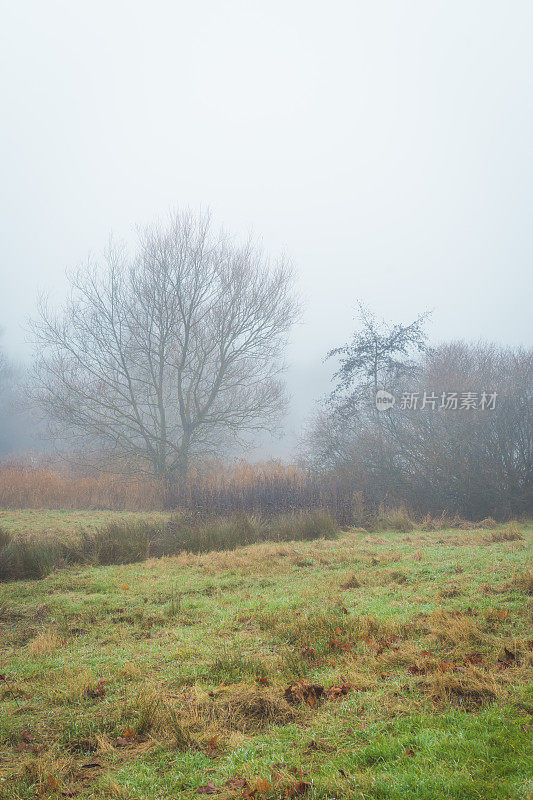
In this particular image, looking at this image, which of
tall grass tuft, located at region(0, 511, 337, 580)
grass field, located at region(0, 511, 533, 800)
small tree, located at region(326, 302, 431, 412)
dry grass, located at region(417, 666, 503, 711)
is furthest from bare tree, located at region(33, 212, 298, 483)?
dry grass, located at region(417, 666, 503, 711)

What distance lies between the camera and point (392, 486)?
1753 centimetres

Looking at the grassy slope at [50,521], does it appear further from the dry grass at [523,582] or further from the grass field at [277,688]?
the dry grass at [523,582]

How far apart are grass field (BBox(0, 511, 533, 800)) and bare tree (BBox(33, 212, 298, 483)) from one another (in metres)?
12.6

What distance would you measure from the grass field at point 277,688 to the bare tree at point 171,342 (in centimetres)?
1263

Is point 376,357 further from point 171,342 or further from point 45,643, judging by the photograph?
point 45,643

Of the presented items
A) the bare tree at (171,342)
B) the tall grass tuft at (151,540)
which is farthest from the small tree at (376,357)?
the tall grass tuft at (151,540)

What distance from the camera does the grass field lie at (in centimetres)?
254

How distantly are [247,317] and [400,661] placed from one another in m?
16.7

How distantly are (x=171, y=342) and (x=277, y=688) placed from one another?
17.1 m

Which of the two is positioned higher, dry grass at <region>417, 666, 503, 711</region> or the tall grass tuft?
dry grass at <region>417, 666, 503, 711</region>

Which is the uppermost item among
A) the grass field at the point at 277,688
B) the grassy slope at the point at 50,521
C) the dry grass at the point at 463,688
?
the dry grass at the point at 463,688

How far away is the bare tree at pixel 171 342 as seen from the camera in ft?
61.7

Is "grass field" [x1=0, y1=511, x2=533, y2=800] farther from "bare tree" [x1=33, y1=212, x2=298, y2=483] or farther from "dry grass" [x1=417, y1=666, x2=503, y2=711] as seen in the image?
"bare tree" [x1=33, y1=212, x2=298, y2=483]

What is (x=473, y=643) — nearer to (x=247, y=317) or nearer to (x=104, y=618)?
(x=104, y=618)
